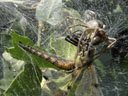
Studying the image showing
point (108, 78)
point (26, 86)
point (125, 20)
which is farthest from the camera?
point (125, 20)

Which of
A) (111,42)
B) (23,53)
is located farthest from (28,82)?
(111,42)

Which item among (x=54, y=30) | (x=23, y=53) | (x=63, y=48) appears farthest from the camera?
(x=54, y=30)

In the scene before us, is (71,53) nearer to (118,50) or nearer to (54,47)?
(54,47)

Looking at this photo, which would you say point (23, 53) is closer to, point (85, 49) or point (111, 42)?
point (85, 49)

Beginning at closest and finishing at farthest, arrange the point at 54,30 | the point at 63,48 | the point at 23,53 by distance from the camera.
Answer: the point at 23,53, the point at 63,48, the point at 54,30

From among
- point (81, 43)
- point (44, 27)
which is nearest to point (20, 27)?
point (44, 27)

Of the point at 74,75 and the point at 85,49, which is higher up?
the point at 85,49

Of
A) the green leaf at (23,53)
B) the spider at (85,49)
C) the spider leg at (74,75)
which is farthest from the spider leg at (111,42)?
the green leaf at (23,53)

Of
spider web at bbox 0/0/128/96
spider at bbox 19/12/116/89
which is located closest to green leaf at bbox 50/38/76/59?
spider web at bbox 0/0/128/96
